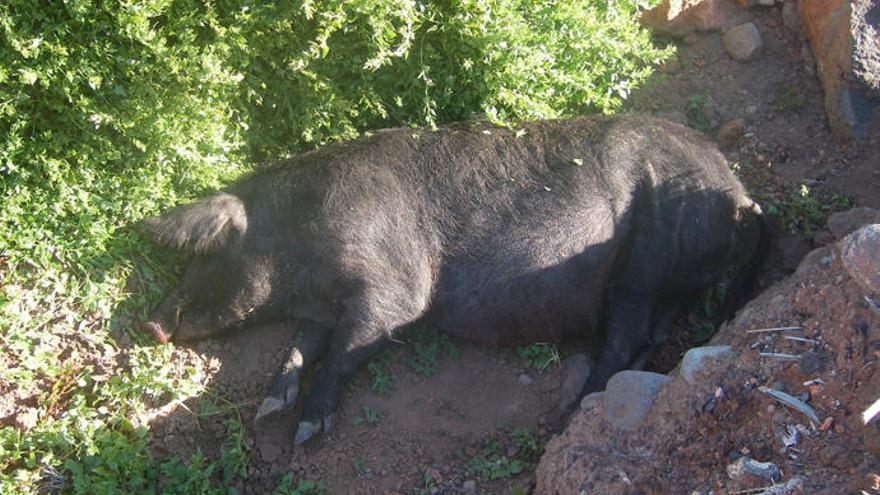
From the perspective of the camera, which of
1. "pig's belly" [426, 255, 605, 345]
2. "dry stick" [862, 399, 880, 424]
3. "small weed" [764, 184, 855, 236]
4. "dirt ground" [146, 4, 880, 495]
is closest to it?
"dry stick" [862, 399, 880, 424]

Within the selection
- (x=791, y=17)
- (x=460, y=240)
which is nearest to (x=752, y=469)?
(x=460, y=240)

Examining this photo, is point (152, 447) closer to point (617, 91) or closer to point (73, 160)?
point (73, 160)

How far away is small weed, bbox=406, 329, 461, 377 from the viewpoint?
507 centimetres

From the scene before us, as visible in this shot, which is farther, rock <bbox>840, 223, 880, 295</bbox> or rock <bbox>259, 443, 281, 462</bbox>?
rock <bbox>259, 443, 281, 462</bbox>

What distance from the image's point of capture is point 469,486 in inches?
176

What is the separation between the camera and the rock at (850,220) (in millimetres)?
5141

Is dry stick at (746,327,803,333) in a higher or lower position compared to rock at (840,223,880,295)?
lower

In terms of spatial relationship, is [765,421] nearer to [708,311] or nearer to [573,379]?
[573,379]

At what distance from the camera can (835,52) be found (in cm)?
589

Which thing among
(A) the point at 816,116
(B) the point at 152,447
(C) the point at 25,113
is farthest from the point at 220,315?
(A) the point at 816,116

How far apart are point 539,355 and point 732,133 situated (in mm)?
2159

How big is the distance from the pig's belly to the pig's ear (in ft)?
3.95

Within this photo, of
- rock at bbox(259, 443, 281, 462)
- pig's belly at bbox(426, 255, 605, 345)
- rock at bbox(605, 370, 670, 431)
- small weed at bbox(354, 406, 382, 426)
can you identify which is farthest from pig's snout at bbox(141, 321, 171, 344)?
rock at bbox(605, 370, 670, 431)

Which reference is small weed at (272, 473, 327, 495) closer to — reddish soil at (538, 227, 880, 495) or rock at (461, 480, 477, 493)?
rock at (461, 480, 477, 493)
